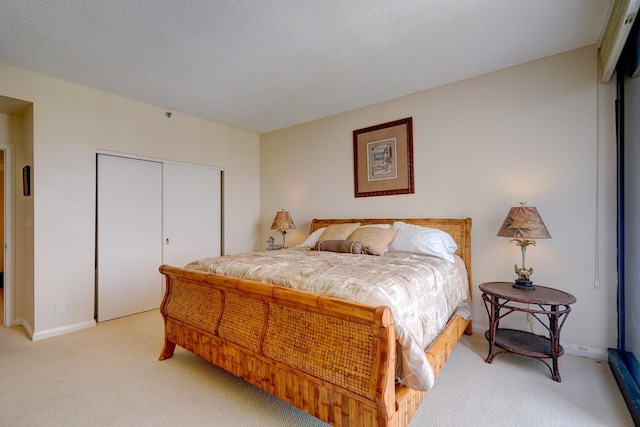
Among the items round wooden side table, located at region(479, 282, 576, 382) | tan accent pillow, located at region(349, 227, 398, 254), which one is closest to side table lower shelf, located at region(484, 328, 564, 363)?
round wooden side table, located at region(479, 282, 576, 382)

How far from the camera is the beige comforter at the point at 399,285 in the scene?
4.52ft

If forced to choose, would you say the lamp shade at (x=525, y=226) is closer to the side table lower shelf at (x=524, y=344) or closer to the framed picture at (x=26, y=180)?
the side table lower shelf at (x=524, y=344)

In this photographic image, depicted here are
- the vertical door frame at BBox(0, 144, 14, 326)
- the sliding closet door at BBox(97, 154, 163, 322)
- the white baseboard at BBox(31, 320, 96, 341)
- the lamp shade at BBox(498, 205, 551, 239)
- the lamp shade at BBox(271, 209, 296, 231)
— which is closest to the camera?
the lamp shade at BBox(498, 205, 551, 239)

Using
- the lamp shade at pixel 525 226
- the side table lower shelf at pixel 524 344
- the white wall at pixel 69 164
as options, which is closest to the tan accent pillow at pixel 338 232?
the lamp shade at pixel 525 226

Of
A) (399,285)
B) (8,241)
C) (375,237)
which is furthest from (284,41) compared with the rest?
(8,241)

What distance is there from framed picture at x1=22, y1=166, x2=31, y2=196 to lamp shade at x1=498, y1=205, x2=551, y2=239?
4.54 m

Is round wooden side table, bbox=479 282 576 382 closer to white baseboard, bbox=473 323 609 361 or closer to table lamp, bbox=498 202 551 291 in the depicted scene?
table lamp, bbox=498 202 551 291

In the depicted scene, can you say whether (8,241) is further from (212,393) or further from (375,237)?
(375,237)

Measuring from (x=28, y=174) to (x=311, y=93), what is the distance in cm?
310

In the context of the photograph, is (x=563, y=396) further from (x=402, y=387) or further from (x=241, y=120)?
(x=241, y=120)

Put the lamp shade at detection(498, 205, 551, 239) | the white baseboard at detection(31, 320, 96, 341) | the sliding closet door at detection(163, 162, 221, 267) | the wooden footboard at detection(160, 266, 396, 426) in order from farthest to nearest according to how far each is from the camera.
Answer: the sliding closet door at detection(163, 162, 221, 267) → the white baseboard at detection(31, 320, 96, 341) → the lamp shade at detection(498, 205, 551, 239) → the wooden footboard at detection(160, 266, 396, 426)

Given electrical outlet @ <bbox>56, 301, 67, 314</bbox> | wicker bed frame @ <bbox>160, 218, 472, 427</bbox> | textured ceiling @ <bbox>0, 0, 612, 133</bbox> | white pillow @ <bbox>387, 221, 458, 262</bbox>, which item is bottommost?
electrical outlet @ <bbox>56, 301, 67, 314</bbox>

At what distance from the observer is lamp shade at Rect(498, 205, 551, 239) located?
2.27 m

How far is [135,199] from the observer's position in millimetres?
3641
